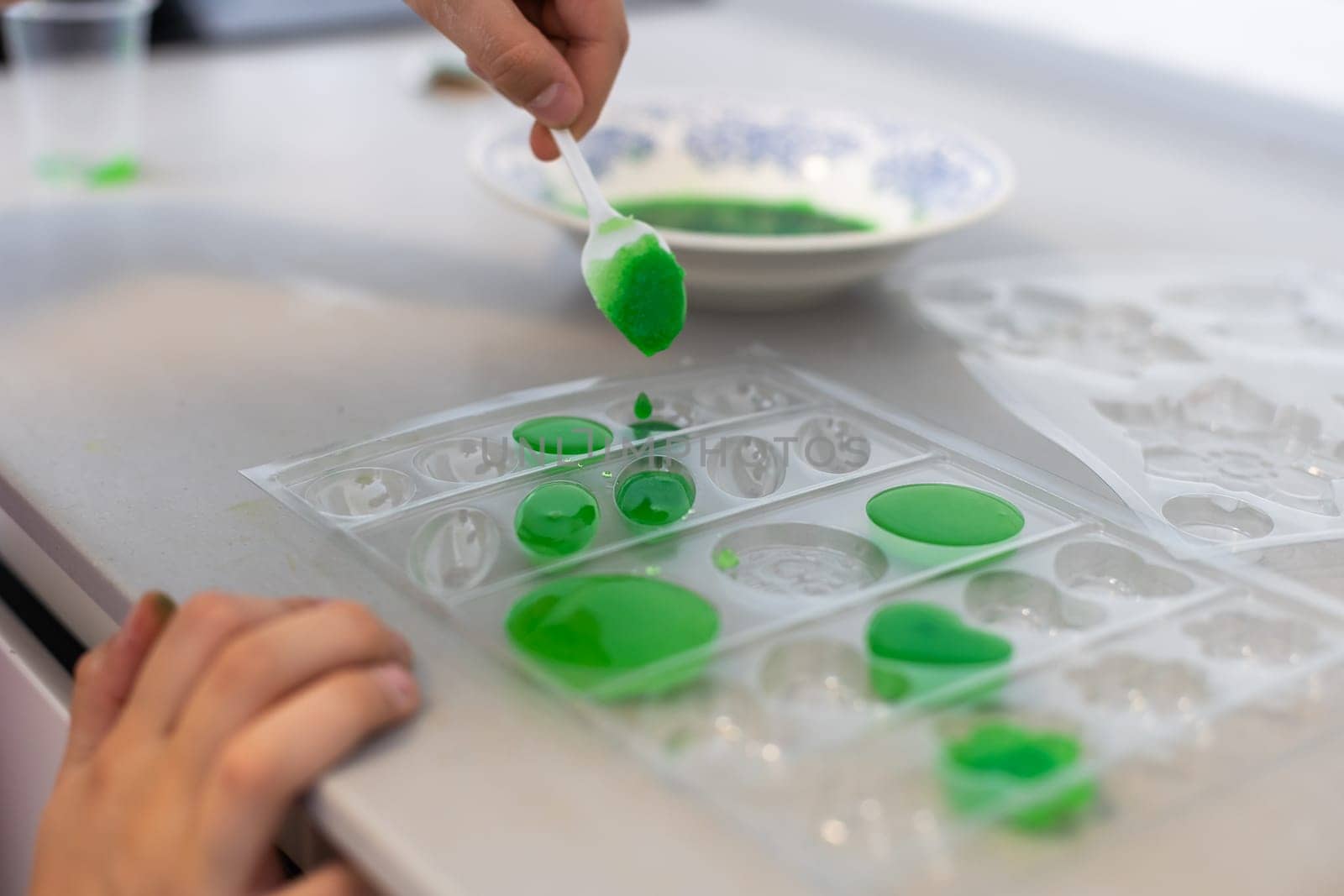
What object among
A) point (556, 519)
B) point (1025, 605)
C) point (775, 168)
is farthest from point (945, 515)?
point (775, 168)

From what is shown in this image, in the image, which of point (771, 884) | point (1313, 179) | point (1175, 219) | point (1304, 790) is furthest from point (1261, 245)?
point (771, 884)

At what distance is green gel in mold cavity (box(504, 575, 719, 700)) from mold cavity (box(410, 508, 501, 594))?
0.11ft

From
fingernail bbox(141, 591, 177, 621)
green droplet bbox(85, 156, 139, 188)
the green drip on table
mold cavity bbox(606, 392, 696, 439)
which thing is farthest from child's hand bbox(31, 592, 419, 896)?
green droplet bbox(85, 156, 139, 188)

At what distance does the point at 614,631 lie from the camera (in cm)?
48

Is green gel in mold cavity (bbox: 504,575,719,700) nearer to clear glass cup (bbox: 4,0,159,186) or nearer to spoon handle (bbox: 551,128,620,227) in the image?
spoon handle (bbox: 551,128,620,227)

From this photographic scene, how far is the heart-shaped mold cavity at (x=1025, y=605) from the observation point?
0.50 meters

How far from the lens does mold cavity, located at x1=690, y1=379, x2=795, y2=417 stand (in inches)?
26.5

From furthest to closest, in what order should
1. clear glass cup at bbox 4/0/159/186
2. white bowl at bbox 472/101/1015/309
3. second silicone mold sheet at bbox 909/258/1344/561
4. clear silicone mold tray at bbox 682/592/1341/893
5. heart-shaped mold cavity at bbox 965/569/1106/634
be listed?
clear glass cup at bbox 4/0/159/186, white bowl at bbox 472/101/1015/309, second silicone mold sheet at bbox 909/258/1344/561, heart-shaped mold cavity at bbox 965/569/1106/634, clear silicone mold tray at bbox 682/592/1341/893

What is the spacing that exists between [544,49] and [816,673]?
0.35 metres

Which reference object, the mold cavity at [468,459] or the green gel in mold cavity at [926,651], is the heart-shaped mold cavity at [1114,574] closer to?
the green gel in mold cavity at [926,651]

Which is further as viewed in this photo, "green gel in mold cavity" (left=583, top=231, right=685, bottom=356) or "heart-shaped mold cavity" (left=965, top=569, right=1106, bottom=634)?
"green gel in mold cavity" (left=583, top=231, right=685, bottom=356)

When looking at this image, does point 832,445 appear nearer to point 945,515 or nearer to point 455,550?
point 945,515

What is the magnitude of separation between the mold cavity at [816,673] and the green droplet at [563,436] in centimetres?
18

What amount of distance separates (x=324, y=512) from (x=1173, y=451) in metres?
0.42
